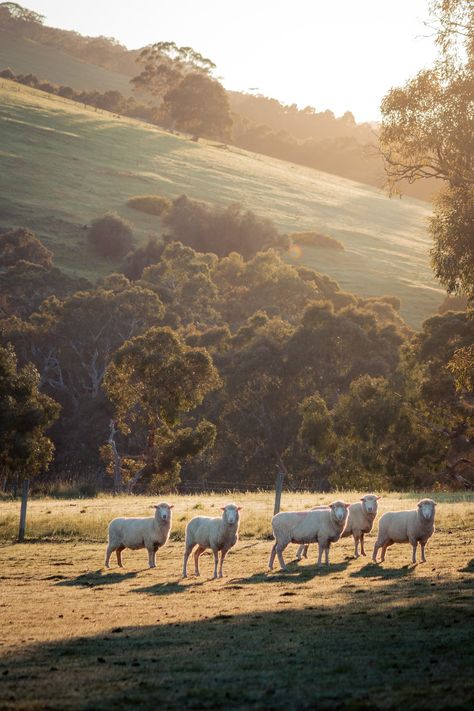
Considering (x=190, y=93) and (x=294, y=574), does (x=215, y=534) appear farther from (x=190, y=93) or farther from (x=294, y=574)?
(x=190, y=93)

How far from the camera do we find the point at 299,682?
439 inches

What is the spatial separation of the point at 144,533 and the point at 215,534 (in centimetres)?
231

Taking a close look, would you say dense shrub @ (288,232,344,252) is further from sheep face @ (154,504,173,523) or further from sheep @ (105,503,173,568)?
sheep face @ (154,504,173,523)

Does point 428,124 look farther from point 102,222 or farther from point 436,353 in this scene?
point 102,222

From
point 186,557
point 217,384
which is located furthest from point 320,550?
point 217,384

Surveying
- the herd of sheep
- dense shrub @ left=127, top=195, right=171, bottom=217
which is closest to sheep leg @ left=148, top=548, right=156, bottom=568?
the herd of sheep

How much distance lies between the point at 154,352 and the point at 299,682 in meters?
39.0

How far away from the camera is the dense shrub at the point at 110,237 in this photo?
94.0 meters

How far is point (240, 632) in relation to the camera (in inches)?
565

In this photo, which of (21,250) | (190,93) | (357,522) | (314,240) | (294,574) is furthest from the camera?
(190,93)

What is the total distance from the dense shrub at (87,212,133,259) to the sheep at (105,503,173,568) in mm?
72738

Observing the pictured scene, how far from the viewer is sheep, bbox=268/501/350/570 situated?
20875mm

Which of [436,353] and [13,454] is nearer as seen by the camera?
[13,454]

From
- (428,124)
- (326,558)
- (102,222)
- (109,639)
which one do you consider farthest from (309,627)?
(102,222)
